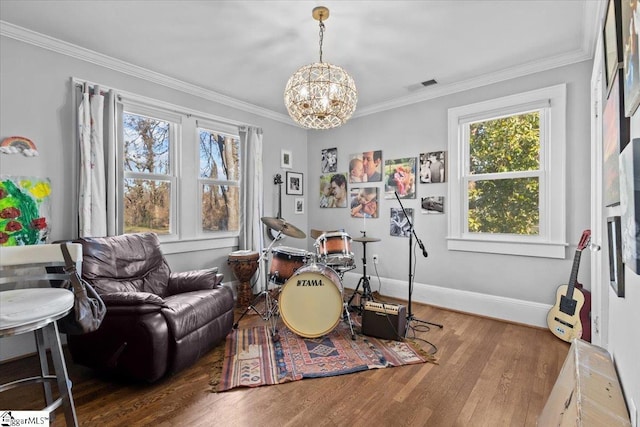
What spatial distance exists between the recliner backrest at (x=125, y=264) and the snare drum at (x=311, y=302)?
1120 mm

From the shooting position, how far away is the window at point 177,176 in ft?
10.4

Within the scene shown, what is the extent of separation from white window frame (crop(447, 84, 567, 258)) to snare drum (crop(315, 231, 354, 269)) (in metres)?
1.30

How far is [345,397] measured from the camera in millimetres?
1935

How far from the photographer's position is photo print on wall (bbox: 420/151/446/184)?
3602 mm

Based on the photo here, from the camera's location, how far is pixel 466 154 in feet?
11.4

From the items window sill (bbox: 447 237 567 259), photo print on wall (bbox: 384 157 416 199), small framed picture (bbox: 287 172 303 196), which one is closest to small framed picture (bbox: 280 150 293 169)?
small framed picture (bbox: 287 172 303 196)

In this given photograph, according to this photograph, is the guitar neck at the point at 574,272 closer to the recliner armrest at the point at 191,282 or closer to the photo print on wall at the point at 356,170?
the photo print on wall at the point at 356,170

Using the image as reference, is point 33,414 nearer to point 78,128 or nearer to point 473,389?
point 78,128

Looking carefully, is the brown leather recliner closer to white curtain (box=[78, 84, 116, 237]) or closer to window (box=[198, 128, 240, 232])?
white curtain (box=[78, 84, 116, 237])

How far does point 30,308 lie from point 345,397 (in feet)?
5.57

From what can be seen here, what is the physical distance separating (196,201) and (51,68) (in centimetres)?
171

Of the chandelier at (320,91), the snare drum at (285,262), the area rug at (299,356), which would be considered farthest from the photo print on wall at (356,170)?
the area rug at (299,356)

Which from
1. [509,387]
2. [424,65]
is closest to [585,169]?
[424,65]

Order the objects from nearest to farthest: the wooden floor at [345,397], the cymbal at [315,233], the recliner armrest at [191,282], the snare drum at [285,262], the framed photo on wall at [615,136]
A: the framed photo on wall at [615,136] → the wooden floor at [345,397] → the recliner armrest at [191,282] → the snare drum at [285,262] → the cymbal at [315,233]
